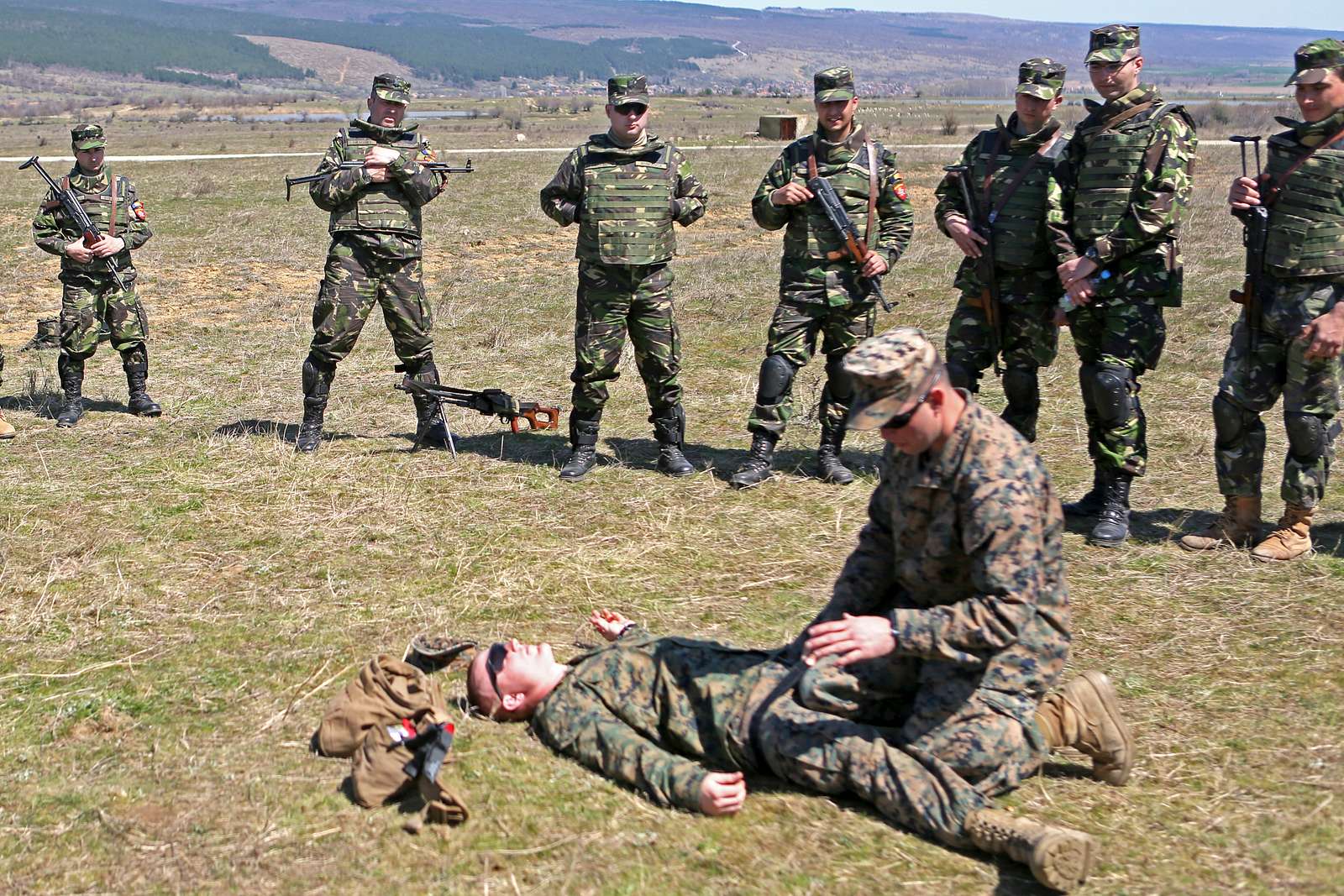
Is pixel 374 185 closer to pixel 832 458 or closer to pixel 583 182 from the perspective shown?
pixel 583 182

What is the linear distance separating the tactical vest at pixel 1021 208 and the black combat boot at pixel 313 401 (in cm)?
467

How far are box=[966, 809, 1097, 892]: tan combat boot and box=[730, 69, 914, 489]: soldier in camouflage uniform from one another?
4.29m

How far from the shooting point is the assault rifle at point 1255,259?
21.7 feet

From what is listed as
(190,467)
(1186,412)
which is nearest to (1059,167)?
(1186,412)

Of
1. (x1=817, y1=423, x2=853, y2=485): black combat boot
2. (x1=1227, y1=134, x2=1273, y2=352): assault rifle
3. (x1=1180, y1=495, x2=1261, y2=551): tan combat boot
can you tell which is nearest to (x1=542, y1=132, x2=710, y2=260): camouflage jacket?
(x1=817, y1=423, x2=853, y2=485): black combat boot

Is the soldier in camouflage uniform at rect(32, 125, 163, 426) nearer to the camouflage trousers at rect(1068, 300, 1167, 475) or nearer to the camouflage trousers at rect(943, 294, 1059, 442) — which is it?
the camouflage trousers at rect(943, 294, 1059, 442)

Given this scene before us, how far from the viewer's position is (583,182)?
827 cm

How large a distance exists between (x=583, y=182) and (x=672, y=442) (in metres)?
1.79

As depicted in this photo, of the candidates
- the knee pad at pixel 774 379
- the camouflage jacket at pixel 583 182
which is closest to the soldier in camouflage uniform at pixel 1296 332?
the knee pad at pixel 774 379

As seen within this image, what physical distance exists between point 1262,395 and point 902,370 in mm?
3580

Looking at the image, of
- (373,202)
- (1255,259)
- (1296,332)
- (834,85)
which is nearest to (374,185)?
(373,202)

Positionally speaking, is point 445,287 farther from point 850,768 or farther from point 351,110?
point 351,110

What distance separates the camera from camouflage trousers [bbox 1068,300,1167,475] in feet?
23.0

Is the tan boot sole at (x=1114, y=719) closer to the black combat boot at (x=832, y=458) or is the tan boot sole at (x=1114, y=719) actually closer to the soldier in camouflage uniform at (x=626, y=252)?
the black combat boot at (x=832, y=458)
